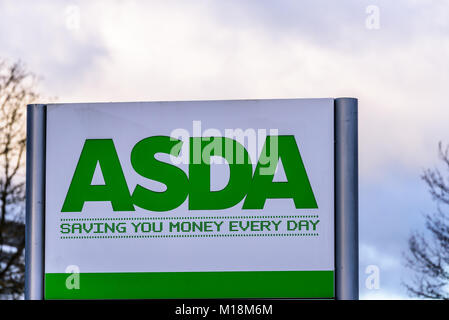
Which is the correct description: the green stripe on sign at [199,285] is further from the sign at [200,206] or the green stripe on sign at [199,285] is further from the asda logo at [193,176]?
the asda logo at [193,176]

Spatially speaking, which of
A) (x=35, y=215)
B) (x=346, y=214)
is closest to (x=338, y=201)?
(x=346, y=214)

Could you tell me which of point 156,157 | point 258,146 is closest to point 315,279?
point 258,146

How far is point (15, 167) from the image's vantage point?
30.8 metres

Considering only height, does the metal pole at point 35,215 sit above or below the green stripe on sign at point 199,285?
above

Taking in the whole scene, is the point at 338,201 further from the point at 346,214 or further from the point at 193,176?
the point at 193,176

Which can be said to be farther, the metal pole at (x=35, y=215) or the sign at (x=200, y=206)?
the metal pole at (x=35, y=215)

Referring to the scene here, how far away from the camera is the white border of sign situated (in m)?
5.93

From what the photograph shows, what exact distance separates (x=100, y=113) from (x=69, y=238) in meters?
1.05

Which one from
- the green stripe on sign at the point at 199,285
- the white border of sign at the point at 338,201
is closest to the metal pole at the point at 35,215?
the white border of sign at the point at 338,201

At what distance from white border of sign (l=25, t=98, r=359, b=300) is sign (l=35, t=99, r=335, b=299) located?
60 mm

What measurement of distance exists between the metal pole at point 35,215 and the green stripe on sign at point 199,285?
17 cm

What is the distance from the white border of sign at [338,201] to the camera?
19.5 ft

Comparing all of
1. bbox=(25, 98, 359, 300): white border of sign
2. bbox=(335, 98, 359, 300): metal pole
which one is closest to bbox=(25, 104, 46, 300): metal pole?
bbox=(25, 98, 359, 300): white border of sign
